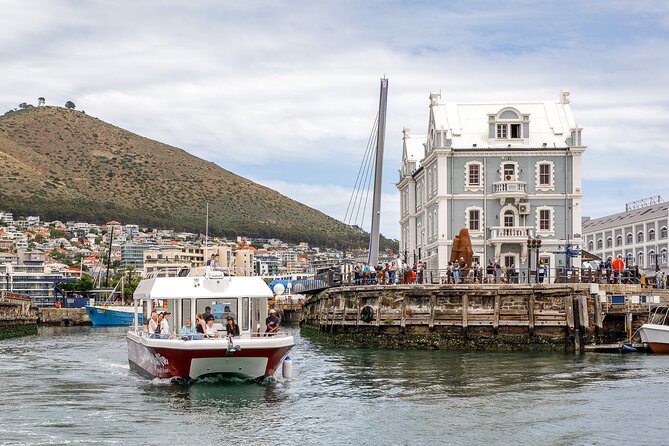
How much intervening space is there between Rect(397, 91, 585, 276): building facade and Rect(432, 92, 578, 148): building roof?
7cm

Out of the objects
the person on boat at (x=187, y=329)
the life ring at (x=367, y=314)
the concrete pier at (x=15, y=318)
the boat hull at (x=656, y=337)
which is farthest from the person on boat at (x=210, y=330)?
the concrete pier at (x=15, y=318)

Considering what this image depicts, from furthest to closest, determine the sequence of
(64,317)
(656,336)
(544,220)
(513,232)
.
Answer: (64,317)
(544,220)
(513,232)
(656,336)

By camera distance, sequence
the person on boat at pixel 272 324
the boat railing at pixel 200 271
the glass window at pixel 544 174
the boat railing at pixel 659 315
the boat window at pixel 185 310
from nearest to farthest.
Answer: the person on boat at pixel 272 324, the boat railing at pixel 200 271, the boat window at pixel 185 310, the boat railing at pixel 659 315, the glass window at pixel 544 174

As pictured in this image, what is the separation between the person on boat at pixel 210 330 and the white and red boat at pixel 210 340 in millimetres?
219

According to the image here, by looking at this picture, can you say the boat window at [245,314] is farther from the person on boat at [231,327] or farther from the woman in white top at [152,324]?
the woman in white top at [152,324]

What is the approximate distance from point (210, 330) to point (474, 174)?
4131cm

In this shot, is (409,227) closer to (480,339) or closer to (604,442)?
(480,339)

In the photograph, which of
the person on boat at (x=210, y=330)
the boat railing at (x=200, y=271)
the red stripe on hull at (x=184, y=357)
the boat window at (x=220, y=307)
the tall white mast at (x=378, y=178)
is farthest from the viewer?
the tall white mast at (x=378, y=178)

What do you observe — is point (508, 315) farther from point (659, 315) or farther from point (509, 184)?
point (509, 184)

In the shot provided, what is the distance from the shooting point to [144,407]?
3052 cm

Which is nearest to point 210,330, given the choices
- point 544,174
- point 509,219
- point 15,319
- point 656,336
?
point 656,336

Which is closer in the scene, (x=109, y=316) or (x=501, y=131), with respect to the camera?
(x=501, y=131)

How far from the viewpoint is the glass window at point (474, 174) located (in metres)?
72.7

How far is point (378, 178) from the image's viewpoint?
6712cm
